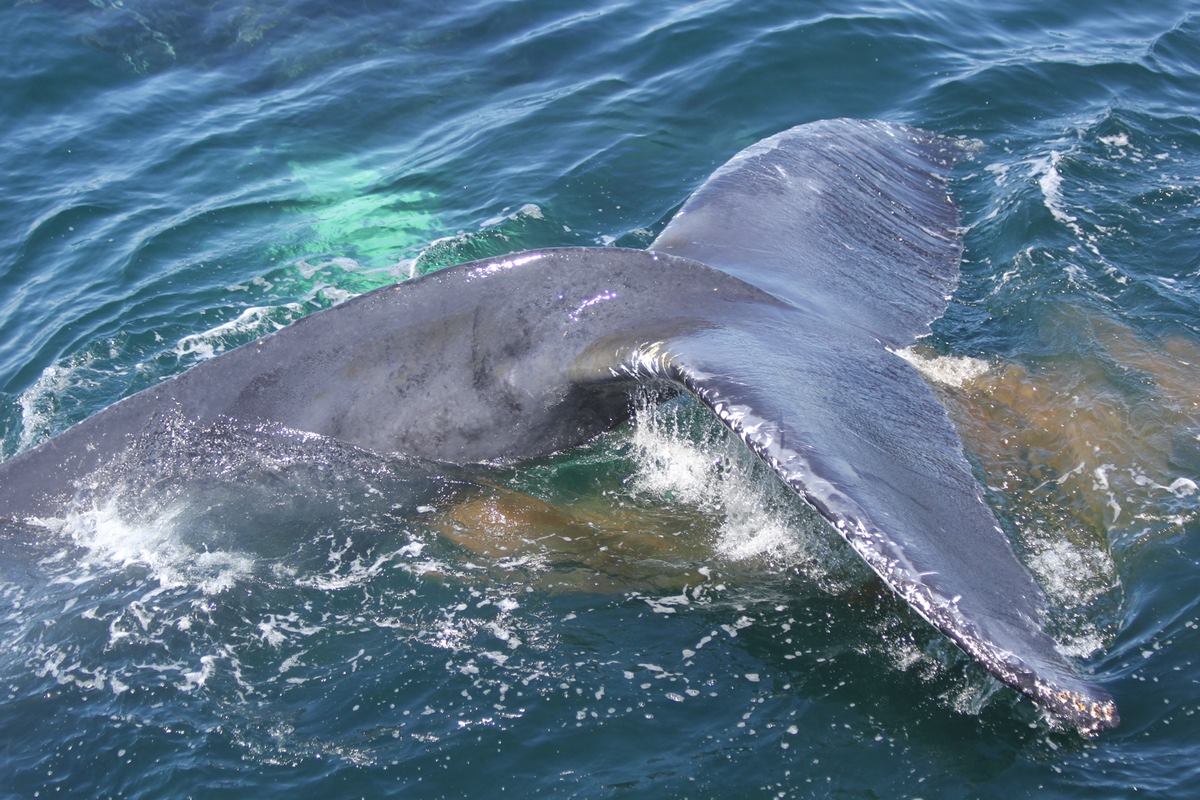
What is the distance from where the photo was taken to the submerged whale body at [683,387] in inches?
141

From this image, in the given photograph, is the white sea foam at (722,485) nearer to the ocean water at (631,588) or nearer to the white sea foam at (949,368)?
the ocean water at (631,588)

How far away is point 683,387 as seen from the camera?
428cm

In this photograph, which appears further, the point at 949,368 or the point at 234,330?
the point at 234,330

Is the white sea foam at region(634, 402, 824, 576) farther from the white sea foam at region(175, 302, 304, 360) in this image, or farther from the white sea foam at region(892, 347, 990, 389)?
Result: the white sea foam at region(175, 302, 304, 360)

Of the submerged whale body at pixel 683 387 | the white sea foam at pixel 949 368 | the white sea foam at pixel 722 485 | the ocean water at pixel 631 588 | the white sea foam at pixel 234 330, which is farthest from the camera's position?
the white sea foam at pixel 234 330

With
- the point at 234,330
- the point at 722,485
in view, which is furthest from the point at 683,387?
the point at 234,330

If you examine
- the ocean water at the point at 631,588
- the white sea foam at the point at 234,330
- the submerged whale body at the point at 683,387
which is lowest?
the ocean water at the point at 631,588

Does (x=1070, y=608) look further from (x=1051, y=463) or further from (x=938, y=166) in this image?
(x=938, y=166)

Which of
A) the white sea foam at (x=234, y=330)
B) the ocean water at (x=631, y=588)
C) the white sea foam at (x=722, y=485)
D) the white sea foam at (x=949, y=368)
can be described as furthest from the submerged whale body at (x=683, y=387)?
the white sea foam at (x=234, y=330)

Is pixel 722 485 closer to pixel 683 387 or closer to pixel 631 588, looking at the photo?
pixel 631 588

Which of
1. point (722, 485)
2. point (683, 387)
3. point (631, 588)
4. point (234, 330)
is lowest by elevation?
point (631, 588)

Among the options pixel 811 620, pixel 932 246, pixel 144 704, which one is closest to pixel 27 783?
pixel 144 704

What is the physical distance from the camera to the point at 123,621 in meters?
5.52

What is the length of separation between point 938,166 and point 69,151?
1034 cm
